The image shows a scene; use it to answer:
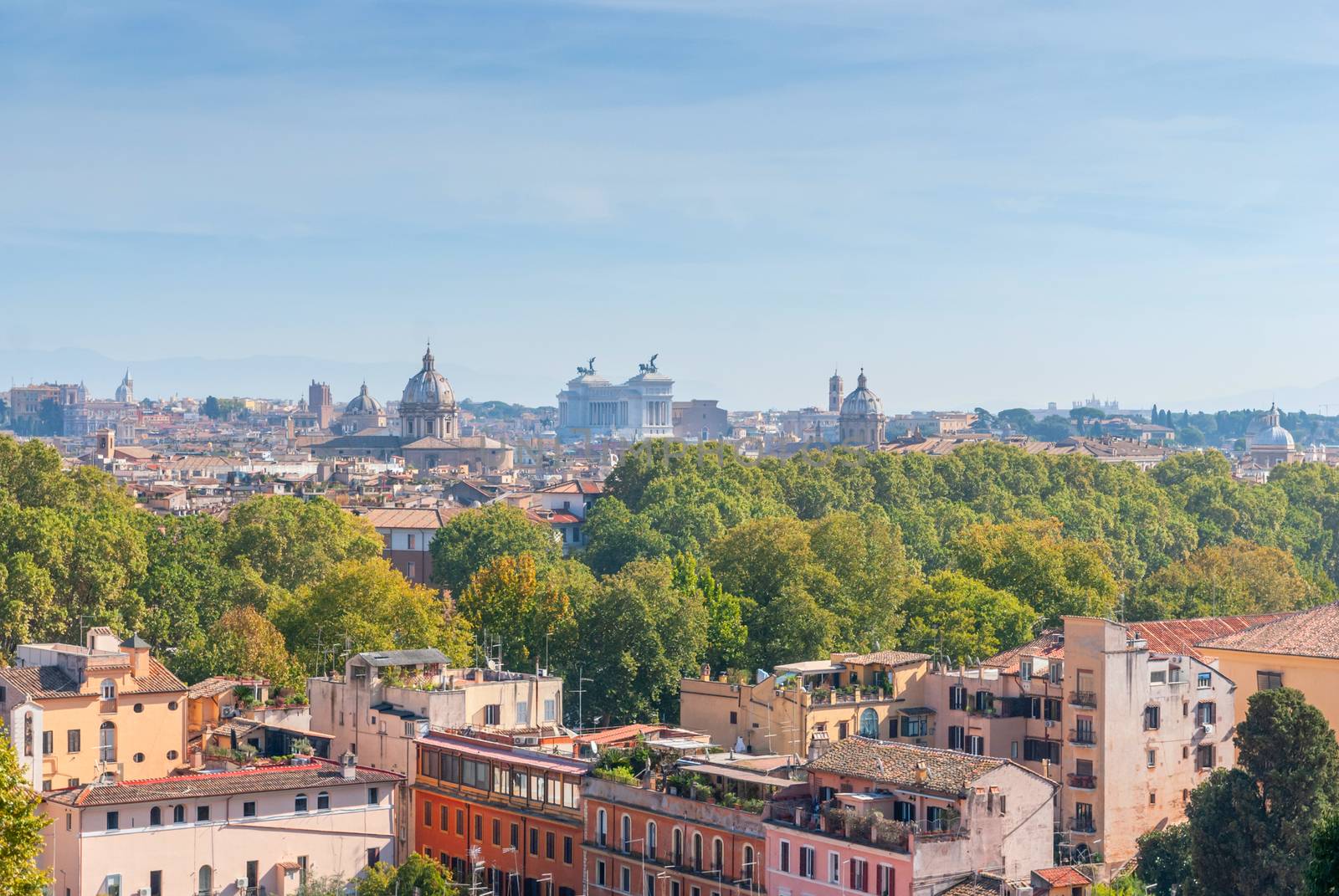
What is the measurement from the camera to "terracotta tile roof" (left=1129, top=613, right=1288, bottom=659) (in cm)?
4762

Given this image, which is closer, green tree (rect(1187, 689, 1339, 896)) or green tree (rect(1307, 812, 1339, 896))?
green tree (rect(1307, 812, 1339, 896))

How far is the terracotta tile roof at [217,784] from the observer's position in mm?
33531

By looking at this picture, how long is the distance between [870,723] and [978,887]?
505 inches

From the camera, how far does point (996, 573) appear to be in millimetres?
59562

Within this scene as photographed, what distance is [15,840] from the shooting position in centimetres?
2327

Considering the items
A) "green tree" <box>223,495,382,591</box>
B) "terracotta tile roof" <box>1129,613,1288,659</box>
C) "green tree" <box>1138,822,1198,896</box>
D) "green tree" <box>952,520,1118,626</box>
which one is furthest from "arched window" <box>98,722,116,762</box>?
"green tree" <box>952,520,1118,626</box>

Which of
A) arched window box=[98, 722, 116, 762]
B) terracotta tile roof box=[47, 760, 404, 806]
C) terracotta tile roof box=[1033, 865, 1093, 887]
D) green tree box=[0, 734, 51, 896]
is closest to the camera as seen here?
green tree box=[0, 734, 51, 896]

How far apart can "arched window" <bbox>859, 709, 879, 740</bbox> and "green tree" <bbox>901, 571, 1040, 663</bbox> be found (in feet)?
21.6

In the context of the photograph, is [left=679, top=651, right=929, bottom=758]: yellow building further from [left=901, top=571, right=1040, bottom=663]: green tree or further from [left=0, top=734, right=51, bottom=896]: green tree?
[left=0, top=734, right=51, bottom=896]: green tree

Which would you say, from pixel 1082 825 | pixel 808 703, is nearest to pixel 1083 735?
pixel 1082 825

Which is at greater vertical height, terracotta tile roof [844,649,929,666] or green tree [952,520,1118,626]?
green tree [952,520,1118,626]

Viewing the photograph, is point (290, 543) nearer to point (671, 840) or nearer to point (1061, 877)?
point (671, 840)

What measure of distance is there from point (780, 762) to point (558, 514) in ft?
189

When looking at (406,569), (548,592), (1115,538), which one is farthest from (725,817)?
(1115,538)
